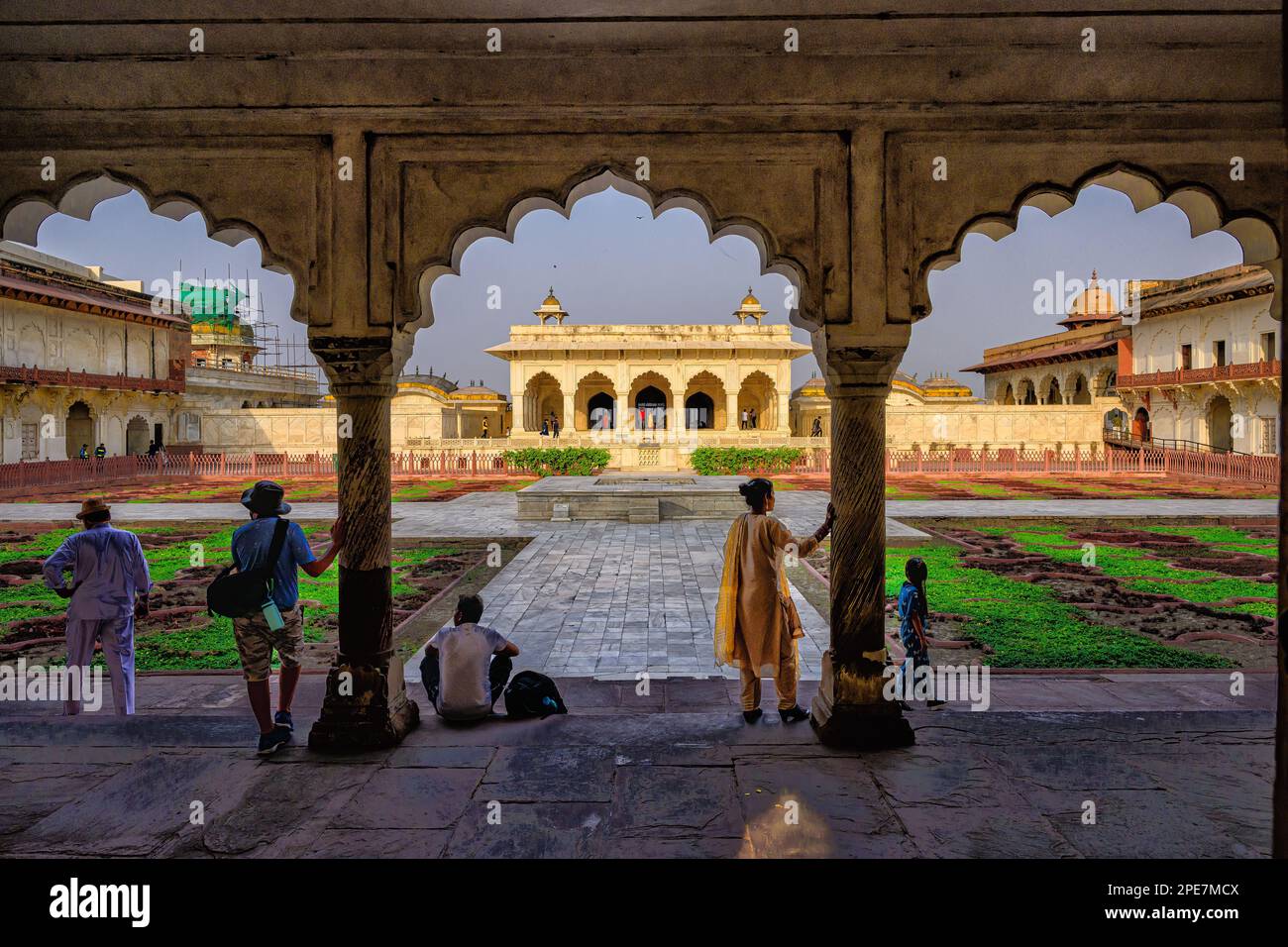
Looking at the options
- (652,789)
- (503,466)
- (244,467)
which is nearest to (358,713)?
(652,789)

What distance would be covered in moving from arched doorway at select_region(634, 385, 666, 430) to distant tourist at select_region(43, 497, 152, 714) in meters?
35.0

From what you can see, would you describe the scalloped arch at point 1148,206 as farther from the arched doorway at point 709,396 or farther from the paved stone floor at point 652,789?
the arched doorway at point 709,396

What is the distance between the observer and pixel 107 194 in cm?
399

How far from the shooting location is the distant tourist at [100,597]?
423 centimetres

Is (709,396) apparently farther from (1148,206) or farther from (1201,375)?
(1148,206)

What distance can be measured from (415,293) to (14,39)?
84.4 inches

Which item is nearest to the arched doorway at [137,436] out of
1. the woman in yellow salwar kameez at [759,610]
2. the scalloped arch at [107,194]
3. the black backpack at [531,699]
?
the scalloped arch at [107,194]

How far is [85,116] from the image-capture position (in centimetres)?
366

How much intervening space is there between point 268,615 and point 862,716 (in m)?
2.73
